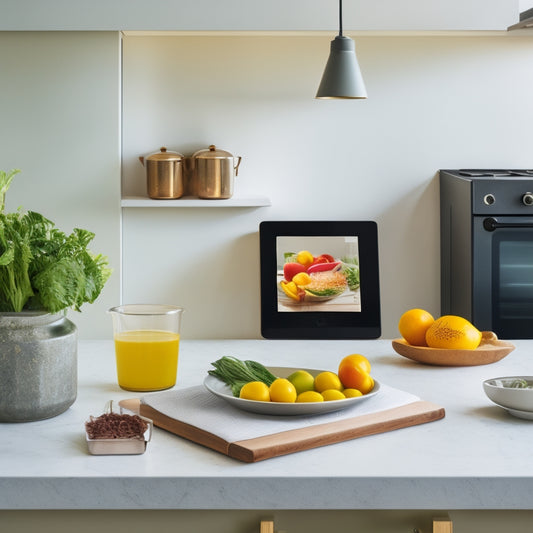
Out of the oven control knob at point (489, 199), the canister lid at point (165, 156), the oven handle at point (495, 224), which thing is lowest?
the oven handle at point (495, 224)

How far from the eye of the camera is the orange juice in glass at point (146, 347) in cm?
145

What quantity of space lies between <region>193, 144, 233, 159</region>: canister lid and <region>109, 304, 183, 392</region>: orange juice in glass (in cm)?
103

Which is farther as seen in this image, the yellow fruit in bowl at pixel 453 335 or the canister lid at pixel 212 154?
the canister lid at pixel 212 154

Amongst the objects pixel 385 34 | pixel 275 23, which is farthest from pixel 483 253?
pixel 275 23

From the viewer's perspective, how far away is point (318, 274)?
8.23 ft

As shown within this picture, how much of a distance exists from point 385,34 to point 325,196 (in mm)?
554

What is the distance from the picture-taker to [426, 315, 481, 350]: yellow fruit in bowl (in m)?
1.71

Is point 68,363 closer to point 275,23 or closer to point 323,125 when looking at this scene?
point 275,23

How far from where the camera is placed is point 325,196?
2.61m

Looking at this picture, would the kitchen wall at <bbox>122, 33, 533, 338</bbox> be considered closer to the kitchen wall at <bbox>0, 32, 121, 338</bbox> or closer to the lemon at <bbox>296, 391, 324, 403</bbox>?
the kitchen wall at <bbox>0, 32, 121, 338</bbox>

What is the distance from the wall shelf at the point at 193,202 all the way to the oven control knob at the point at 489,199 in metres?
0.66

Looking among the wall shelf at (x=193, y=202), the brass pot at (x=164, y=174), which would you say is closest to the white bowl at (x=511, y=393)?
the wall shelf at (x=193, y=202)

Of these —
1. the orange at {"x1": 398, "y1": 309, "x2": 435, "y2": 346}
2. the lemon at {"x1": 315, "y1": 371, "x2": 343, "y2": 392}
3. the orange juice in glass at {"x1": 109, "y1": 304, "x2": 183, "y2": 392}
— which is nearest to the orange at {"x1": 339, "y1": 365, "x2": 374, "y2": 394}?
the lemon at {"x1": 315, "y1": 371, "x2": 343, "y2": 392}

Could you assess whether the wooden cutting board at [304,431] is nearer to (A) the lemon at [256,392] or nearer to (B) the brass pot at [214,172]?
(A) the lemon at [256,392]
